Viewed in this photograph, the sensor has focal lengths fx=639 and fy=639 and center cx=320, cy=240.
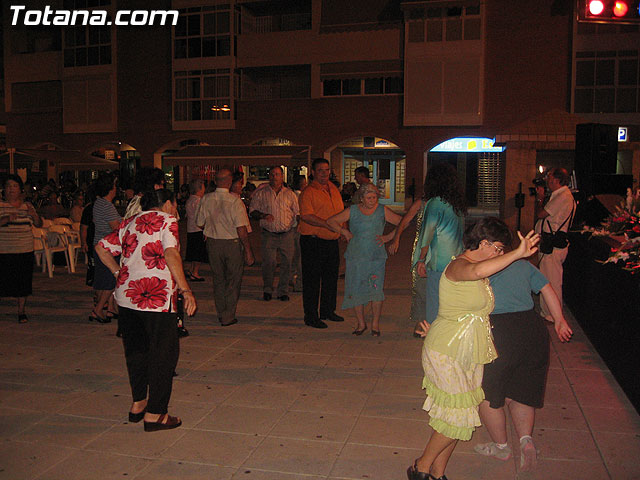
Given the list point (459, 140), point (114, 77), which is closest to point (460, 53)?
point (459, 140)

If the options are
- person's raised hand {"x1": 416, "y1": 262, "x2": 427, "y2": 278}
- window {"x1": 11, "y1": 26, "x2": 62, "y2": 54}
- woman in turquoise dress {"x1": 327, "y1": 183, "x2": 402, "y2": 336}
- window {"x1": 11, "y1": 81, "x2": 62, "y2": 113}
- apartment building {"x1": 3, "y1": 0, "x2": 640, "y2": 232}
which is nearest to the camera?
person's raised hand {"x1": 416, "y1": 262, "x2": 427, "y2": 278}

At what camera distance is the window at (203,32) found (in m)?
29.3

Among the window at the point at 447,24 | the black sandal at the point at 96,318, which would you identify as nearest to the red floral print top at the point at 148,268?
the black sandal at the point at 96,318

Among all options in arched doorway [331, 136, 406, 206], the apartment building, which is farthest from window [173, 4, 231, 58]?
arched doorway [331, 136, 406, 206]

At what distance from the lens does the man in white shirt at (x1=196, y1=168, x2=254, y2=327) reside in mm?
7328

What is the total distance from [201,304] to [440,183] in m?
4.03

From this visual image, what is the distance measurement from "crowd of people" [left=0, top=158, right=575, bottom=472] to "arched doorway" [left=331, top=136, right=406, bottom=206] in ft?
80.7

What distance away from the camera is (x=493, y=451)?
3.93 meters

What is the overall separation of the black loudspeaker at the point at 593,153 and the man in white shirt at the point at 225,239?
513 centimetres

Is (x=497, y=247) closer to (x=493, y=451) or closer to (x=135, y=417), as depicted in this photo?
(x=493, y=451)

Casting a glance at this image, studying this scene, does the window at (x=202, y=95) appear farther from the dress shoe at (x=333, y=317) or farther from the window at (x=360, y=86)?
the dress shoe at (x=333, y=317)

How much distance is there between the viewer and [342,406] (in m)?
4.80

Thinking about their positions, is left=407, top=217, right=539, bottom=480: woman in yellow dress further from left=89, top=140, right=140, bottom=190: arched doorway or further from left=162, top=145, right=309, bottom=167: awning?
left=89, top=140, right=140, bottom=190: arched doorway

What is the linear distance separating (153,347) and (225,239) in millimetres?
3115
